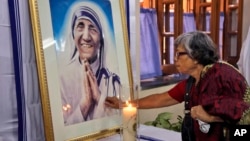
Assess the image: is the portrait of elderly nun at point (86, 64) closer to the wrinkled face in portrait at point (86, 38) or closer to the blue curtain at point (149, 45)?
the wrinkled face in portrait at point (86, 38)

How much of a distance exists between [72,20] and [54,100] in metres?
0.33

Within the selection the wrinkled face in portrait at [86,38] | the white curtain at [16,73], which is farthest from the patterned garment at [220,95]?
the white curtain at [16,73]

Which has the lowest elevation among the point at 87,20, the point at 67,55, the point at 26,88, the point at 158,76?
the point at 158,76

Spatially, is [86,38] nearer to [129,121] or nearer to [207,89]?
[129,121]

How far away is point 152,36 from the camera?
2711 millimetres

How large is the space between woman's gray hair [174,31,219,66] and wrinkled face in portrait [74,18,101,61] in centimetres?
36

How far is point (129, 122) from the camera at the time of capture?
1.33 meters

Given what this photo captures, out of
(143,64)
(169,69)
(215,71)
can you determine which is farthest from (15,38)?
(169,69)

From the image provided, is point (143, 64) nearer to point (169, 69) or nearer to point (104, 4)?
point (169, 69)

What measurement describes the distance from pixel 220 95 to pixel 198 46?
23 centimetres

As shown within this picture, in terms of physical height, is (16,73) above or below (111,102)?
above

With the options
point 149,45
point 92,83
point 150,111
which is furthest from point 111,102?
point 149,45

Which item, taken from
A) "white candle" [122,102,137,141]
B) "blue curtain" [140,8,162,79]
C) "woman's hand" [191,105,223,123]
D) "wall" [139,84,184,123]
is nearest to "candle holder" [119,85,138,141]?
"white candle" [122,102,137,141]

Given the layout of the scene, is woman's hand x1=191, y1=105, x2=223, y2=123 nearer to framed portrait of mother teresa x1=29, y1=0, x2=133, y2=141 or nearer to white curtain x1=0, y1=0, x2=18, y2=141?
framed portrait of mother teresa x1=29, y1=0, x2=133, y2=141
